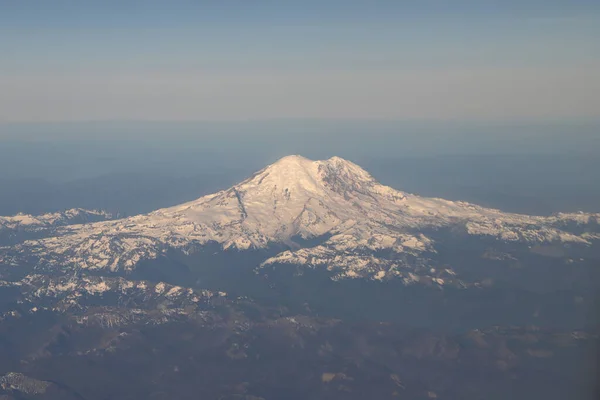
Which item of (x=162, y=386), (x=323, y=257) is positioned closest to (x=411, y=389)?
(x=162, y=386)

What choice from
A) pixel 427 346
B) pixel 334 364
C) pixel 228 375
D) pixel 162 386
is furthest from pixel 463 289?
pixel 162 386

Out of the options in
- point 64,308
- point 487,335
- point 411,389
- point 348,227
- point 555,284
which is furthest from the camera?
point 348,227

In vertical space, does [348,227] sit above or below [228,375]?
above

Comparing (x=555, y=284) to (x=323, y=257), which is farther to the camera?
(x=323, y=257)

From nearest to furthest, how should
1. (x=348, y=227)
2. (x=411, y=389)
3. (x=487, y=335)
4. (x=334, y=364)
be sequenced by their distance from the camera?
(x=411, y=389) < (x=334, y=364) < (x=487, y=335) < (x=348, y=227)

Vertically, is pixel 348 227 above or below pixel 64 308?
above

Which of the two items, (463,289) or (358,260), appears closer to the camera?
(463,289)

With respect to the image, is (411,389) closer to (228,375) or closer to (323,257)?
(228,375)

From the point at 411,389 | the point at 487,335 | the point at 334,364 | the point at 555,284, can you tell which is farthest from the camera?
the point at 555,284

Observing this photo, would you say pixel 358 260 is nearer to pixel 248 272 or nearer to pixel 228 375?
pixel 248 272
